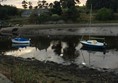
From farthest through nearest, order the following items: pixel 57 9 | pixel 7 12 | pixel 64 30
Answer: pixel 7 12
pixel 57 9
pixel 64 30

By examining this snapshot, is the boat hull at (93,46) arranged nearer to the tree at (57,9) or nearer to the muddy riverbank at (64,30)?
the muddy riverbank at (64,30)

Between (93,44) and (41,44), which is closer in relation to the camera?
(93,44)

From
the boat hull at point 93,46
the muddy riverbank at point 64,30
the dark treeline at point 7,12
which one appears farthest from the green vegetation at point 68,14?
the boat hull at point 93,46

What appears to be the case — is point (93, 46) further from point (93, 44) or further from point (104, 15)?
point (104, 15)

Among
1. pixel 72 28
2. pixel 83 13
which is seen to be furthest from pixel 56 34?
pixel 83 13

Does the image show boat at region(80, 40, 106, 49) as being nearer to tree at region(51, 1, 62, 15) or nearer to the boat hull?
the boat hull

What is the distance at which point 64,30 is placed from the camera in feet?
313

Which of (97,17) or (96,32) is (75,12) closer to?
(97,17)

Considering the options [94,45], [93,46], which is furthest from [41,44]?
[94,45]

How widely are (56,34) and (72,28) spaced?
6.25 meters

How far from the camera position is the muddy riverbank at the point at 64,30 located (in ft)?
298

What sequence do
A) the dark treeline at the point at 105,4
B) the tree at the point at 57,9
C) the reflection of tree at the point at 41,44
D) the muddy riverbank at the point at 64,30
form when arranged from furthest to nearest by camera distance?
the tree at the point at 57,9 → the dark treeline at the point at 105,4 → the muddy riverbank at the point at 64,30 → the reflection of tree at the point at 41,44

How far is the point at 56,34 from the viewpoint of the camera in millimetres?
92688

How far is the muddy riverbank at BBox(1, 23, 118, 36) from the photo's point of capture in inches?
3575
